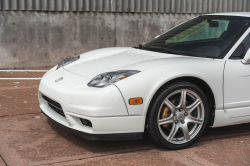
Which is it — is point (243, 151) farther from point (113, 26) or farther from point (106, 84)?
point (113, 26)

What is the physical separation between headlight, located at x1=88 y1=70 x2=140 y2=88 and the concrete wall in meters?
5.67

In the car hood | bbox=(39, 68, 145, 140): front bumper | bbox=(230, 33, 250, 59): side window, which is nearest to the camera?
bbox=(39, 68, 145, 140): front bumper

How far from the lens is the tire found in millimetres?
3354

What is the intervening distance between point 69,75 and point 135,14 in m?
6.03

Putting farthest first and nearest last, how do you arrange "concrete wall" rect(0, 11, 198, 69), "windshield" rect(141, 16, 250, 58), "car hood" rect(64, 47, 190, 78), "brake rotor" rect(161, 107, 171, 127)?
"concrete wall" rect(0, 11, 198, 69)
"windshield" rect(141, 16, 250, 58)
"car hood" rect(64, 47, 190, 78)
"brake rotor" rect(161, 107, 171, 127)

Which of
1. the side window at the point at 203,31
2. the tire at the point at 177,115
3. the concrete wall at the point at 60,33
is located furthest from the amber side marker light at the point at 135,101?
the concrete wall at the point at 60,33

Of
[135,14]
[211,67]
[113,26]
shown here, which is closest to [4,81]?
[113,26]

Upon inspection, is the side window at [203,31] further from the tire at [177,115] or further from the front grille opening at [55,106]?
the front grille opening at [55,106]

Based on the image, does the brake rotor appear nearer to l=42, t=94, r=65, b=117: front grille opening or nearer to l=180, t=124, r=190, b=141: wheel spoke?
l=180, t=124, r=190, b=141: wheel spoke

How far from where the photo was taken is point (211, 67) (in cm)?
357

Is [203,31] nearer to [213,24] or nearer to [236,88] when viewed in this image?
[213,24]

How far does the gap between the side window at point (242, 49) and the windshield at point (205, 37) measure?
0.08m

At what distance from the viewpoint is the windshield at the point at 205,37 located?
13.0 ft

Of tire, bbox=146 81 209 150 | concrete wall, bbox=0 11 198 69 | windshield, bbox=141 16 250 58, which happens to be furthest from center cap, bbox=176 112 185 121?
concrete wall, bbox=0 11 198 69
